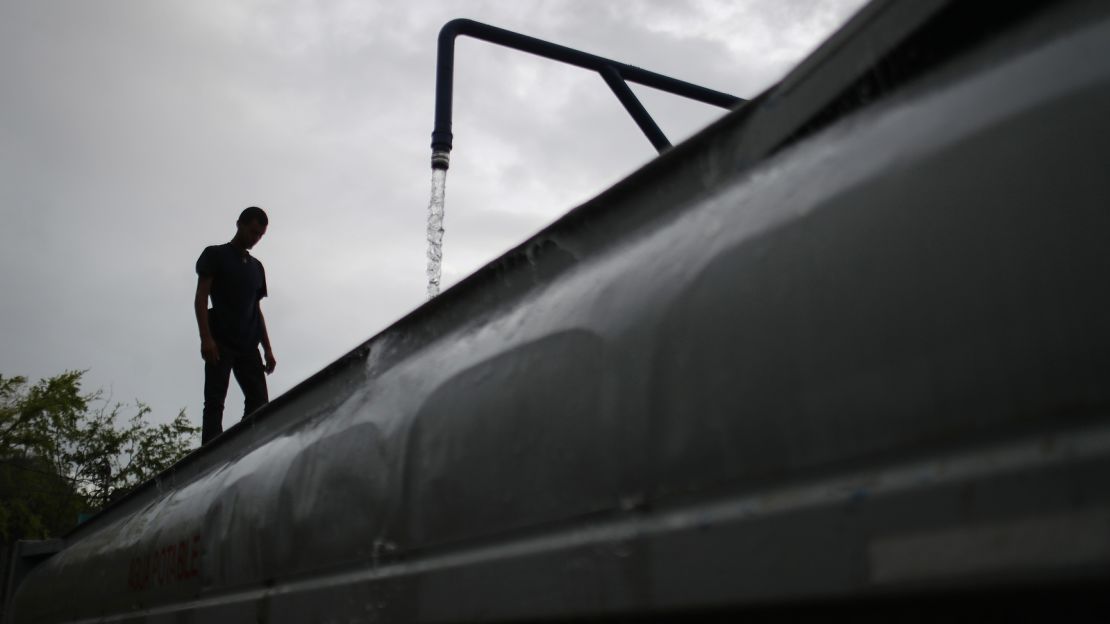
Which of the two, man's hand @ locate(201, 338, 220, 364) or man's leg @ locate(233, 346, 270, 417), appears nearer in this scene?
man's hand @ locate(201, 338, 220, 364)

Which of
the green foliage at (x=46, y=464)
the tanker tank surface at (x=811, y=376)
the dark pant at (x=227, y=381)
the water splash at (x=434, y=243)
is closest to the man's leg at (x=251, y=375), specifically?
the dark pant at (x=227, y=381)

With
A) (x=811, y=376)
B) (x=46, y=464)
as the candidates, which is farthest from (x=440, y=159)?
(x=46, y=464)

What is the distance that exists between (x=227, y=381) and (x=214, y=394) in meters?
0.16

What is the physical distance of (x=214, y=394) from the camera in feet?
19.3

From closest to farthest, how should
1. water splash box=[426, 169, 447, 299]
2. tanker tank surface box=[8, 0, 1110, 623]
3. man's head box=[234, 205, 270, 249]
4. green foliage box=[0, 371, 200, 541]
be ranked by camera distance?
tanker tank surface box=[8, 0, 1110, 623] < water splash box=[426, 169, 447, 299] < man's head box=[234, 205, 270, 249] < green foliage box=[0, 371, 200, 541]

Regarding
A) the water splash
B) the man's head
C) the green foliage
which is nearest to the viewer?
the water splash

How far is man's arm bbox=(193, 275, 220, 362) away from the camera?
19.1 feet

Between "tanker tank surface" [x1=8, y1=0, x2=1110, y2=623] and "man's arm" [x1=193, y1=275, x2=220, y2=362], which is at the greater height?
"man's arm" [x1=193, y1=275, x2=220, y2=362]

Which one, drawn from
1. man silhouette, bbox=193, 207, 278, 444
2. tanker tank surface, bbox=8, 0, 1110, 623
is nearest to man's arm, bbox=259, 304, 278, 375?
man silhouette, bbox=193, 207, 278, 444

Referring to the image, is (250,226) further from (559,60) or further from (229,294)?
(559,60)

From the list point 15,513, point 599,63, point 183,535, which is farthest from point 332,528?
point 15,513

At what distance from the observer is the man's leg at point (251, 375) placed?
20.3 ft

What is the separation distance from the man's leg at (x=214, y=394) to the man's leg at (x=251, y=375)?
173 mm

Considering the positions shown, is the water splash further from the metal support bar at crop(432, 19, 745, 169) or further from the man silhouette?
the man silhouette
